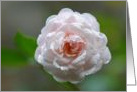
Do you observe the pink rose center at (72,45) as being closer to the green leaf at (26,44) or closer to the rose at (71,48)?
the rose at (71,48)

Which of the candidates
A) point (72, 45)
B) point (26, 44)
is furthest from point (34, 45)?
point (72, 45)

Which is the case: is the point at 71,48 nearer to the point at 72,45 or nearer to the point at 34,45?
the point at 72,45

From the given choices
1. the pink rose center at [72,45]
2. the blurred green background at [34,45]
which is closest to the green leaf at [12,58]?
the blurred green background at [34,45]

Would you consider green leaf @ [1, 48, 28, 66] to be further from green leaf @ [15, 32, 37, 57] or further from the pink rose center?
the pink rose center

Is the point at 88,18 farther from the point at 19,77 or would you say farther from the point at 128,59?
the point at 19,77

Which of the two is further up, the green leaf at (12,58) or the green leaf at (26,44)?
the green leaf at (26,44)

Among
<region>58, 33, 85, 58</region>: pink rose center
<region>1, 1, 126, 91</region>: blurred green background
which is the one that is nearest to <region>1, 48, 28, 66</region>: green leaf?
<region>1, 1, 126, 91</region>: blurred green background
